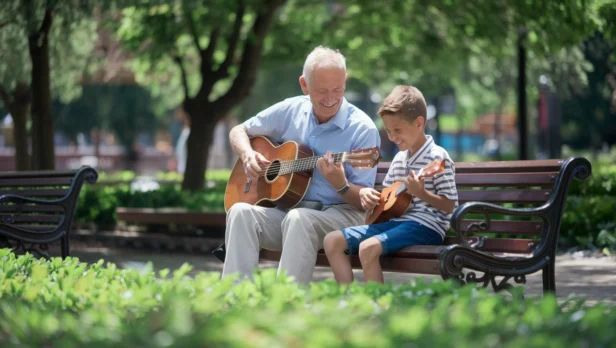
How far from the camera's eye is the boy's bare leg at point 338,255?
18.0ft

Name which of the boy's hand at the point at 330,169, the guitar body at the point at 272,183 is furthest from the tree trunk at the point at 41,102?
the boy's hand at the point at 330,169

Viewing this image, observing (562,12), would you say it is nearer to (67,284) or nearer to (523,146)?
(523,146)

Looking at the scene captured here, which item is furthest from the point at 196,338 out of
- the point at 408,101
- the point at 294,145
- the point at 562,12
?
the point at 562,12

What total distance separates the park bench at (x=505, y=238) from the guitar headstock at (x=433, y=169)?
21cm

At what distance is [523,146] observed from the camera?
52.3ft

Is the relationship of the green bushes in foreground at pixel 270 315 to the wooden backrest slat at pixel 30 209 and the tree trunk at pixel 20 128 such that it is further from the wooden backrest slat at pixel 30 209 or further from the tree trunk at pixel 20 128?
the tree trunk at pixel 20 128

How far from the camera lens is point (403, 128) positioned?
216 inches

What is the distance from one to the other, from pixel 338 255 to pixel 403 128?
76cm

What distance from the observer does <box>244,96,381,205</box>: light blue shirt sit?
599 centimetres

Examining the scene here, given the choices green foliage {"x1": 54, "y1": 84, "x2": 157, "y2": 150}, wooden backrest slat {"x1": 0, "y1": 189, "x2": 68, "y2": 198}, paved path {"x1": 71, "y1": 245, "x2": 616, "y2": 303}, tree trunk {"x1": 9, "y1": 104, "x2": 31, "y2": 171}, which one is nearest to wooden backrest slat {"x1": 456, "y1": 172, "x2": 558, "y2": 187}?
paved path {"x1": 71, "y1": 245, "x2": 616, "y2": 303}

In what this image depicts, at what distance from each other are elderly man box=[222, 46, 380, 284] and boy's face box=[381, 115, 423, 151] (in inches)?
14.6

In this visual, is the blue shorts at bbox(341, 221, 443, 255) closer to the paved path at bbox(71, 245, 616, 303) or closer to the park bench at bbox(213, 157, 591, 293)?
the park bench at bbox(213, 157, 591, 293)

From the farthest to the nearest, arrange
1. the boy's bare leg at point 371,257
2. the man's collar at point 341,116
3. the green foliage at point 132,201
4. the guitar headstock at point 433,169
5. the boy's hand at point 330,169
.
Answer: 1. the green foliage at point 132,201
2. the man's collar at point 341,116
3. the boy's hand at point 330,169
4. the boy's bare leg at point 371,257
5. the guitar headstock at point 433,169

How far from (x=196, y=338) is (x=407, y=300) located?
4.14 feet
